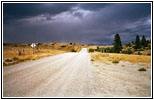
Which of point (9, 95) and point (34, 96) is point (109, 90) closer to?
point (34, 96)

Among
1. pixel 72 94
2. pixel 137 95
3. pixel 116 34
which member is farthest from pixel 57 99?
pixel 116 34

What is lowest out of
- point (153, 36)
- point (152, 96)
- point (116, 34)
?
point (152, 96)

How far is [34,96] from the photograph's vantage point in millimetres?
5605

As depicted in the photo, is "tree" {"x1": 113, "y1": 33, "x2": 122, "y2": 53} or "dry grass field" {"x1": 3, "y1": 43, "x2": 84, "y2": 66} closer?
"dry grass field" {"x1": 3, "y1": 43, "x2": 84, "y2": 66}

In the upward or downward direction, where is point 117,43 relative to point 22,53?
upward

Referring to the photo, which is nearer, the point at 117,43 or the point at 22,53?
the point at 22,53

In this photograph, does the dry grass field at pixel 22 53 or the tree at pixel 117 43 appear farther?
the tree at pixel 117 43

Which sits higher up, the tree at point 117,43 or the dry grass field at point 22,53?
the tree at point 117,43

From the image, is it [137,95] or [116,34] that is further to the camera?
[116,34]

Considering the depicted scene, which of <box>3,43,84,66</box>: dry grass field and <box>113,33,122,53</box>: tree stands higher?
<box>113,33,122,53</box>: tree

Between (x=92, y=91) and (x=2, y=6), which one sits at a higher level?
(x=2, y=6)

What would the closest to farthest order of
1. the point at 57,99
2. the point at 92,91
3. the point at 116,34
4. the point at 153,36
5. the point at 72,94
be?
the point at 57,99, the point at 72,94, the point at 92,91, the point at 153,36, the point at 116,34

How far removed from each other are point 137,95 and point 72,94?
2.73 m

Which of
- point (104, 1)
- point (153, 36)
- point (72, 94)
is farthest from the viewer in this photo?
point (104, 1)
